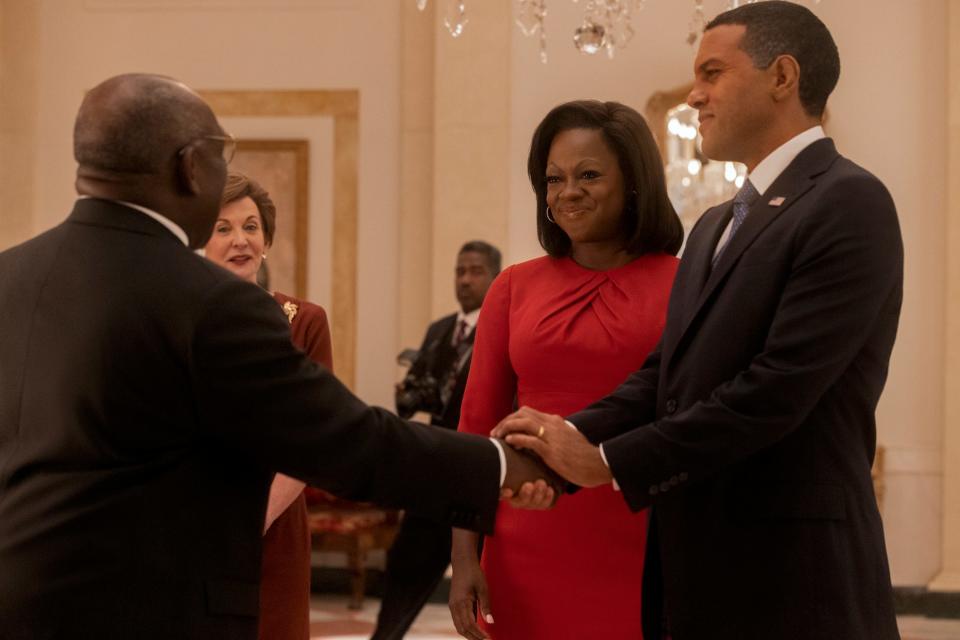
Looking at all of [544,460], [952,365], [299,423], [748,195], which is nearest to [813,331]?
[748,195]

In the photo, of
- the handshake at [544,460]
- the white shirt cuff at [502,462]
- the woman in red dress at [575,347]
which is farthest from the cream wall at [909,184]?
the white shirt cuff at [502,462]

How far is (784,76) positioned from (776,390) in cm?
64

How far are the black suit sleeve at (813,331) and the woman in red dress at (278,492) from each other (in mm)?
965

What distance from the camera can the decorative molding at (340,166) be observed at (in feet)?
28.6

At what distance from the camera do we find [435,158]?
8383 millimetres

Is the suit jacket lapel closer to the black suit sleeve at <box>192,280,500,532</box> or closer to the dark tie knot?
the dark tie knot

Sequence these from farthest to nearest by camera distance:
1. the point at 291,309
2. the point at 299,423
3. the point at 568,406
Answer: the point at 291,309, the point at 568,406, the point at 299,423

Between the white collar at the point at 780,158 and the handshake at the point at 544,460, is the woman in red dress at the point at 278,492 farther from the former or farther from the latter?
the white collar at the point at 780,158

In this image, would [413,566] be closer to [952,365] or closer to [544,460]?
[952,365]

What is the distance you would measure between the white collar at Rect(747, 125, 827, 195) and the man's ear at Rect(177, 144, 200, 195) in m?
1.09

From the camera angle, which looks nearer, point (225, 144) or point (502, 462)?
point (225, 144)

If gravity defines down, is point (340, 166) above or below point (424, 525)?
above

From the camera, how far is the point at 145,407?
6.66 feet

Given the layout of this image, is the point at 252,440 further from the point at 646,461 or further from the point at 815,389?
the point at 815,389
